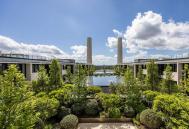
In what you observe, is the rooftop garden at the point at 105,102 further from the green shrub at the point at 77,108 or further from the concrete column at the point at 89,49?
the concrete column at the point at 89,49

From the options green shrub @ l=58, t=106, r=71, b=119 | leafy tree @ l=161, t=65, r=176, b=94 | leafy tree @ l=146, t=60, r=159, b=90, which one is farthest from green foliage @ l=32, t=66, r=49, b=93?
leafy tree @ l=161, t=65, r=176, b=94

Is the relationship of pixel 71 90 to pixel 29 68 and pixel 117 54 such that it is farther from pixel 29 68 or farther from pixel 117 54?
pixel 117 54

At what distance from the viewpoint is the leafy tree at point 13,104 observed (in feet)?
23.0

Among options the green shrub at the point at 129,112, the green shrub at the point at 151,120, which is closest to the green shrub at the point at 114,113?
the green shrub at the point at 129,112

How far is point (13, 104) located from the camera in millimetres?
7398

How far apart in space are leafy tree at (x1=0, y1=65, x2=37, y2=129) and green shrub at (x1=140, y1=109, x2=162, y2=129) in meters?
10.7

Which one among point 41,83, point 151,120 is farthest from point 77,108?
point 151,120

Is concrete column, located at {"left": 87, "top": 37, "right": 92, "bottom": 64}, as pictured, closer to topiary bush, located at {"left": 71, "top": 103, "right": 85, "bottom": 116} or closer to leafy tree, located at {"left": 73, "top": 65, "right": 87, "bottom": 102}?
leafy tree, located at {"left": 73, "top": 65, "right": 87, "bottom": 102}

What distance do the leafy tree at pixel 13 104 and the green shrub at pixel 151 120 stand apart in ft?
35.2

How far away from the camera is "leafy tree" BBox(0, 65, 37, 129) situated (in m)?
7.02

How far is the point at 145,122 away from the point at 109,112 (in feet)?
12.4

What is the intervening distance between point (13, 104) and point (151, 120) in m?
11.6

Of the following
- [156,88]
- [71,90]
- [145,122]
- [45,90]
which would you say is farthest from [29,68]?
[156,88]

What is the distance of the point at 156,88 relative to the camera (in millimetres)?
24891
